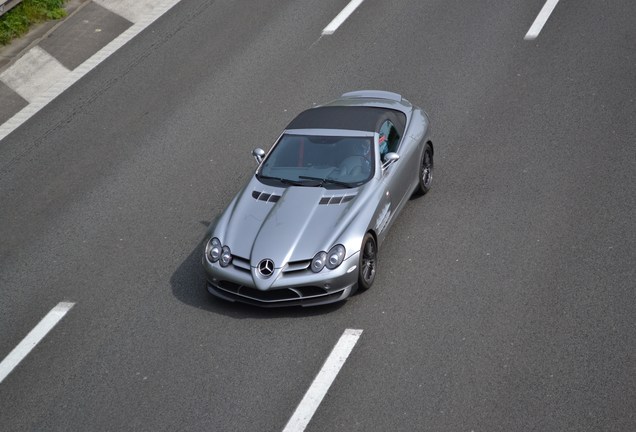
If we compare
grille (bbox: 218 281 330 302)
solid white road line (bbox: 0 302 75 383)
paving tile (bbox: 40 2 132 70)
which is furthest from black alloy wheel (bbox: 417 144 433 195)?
paving tile (bbox: 40 2 132 70)

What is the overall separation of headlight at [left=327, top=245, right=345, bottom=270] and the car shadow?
1.88 feet

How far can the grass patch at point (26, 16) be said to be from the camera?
55.1 ft

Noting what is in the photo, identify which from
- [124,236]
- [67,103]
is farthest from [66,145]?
[124,236]

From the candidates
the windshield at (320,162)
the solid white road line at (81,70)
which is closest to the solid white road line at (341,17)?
the solid white road line at (81,70)

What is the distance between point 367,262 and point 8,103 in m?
8.08

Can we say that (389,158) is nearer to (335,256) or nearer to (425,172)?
(425,172)

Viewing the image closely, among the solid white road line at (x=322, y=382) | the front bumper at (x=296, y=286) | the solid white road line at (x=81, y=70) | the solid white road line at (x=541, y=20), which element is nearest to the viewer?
the solid white road line at (x=322, y=382)

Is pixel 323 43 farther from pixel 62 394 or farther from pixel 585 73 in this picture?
pixel 62 394

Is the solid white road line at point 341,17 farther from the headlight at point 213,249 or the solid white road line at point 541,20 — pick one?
the headlight at point 213,249

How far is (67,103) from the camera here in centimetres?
1520

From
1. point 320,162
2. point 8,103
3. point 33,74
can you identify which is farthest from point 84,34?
point 320,162

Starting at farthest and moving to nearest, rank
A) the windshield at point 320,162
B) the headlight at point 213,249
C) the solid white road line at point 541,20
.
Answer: the solid white road line at point 541,20 → the windshield at point 320,162 → the headlight at point 213,249

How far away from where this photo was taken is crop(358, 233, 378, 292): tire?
9812 mm

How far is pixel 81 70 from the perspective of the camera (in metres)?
16.1
